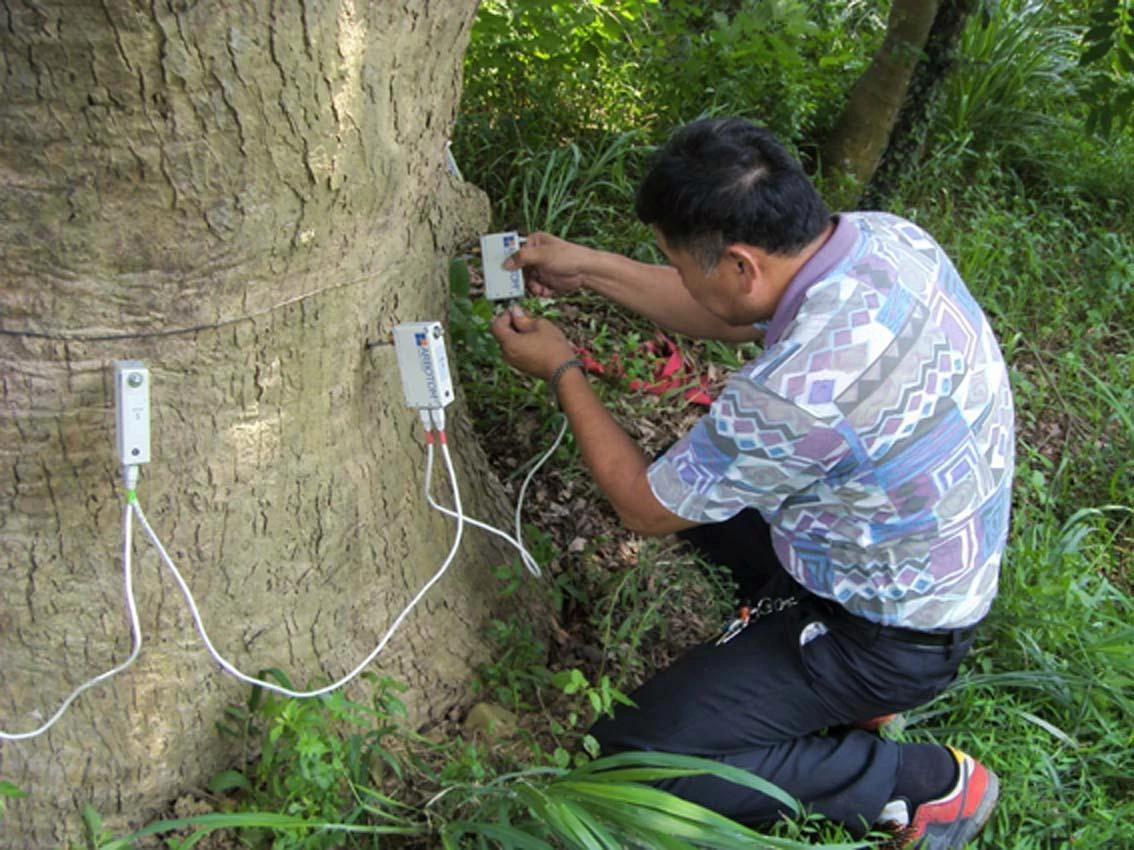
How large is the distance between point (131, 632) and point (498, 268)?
1.03 m

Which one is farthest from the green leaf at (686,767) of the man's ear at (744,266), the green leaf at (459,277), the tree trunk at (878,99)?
the tree trunk at (878,99)

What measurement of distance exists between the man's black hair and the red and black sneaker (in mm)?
1214

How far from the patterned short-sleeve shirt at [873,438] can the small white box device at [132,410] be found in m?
0.86

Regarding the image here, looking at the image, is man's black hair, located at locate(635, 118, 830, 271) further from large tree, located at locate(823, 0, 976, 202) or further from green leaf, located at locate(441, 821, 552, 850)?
large tree, located at locate(823, 0, 976, 202)

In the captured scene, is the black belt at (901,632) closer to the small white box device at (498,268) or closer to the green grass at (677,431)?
the green grass at (677,431)

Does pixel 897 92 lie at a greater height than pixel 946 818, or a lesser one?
greater

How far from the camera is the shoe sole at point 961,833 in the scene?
89.2 inches

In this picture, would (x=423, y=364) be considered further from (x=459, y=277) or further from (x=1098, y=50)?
(x=1098, y=50)

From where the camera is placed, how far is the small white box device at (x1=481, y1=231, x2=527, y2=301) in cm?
231

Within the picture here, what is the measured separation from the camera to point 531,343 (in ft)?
7.07

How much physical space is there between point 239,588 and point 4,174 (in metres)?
0.80

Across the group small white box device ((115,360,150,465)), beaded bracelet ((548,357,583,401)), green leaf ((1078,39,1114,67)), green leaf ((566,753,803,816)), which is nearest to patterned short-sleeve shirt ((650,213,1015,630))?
beaded bracelet ((548,357,583,401))

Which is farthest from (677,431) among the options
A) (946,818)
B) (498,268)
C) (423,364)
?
(423,364)

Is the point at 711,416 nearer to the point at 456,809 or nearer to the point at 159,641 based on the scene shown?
the point at 456,809
